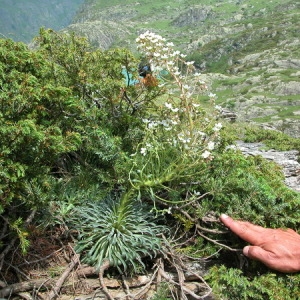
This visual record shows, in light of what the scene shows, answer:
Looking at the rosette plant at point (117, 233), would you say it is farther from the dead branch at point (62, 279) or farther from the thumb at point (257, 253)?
the thumb at point (257, 253)

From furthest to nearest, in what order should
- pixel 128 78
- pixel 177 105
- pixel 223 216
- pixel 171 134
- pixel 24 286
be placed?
1. pixel 128 78
2. pixel 177 105
3. pixel 171 134
4. pixel 223 216
5. pixel 24 286

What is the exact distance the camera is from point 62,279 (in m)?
4.43

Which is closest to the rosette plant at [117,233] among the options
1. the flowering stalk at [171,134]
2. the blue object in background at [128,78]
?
the flowering stalk at [171,134]

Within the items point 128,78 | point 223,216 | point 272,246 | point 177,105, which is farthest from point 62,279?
point 128,78

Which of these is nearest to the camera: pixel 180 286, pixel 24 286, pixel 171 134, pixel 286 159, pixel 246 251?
pixel 24 286

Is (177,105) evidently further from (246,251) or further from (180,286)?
(180,286)

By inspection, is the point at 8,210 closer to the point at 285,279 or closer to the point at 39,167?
the point at 39,167

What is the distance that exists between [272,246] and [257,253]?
0.21 meters

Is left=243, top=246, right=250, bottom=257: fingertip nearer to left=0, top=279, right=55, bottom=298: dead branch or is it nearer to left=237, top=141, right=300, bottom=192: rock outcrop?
left=0, top=279, right=55, bottom=298: dead branch

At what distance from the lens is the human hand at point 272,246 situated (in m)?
4.46

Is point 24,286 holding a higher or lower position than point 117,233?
lower

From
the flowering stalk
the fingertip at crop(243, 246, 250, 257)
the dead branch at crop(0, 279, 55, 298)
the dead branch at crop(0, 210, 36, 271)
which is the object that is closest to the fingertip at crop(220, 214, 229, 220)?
the fingertip at crop(243, 246, 250, 257)

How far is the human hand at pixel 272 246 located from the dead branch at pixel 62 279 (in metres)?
2.16

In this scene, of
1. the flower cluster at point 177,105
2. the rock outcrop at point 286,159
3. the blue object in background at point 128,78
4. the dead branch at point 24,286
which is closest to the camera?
the dead branch at point 24,286
